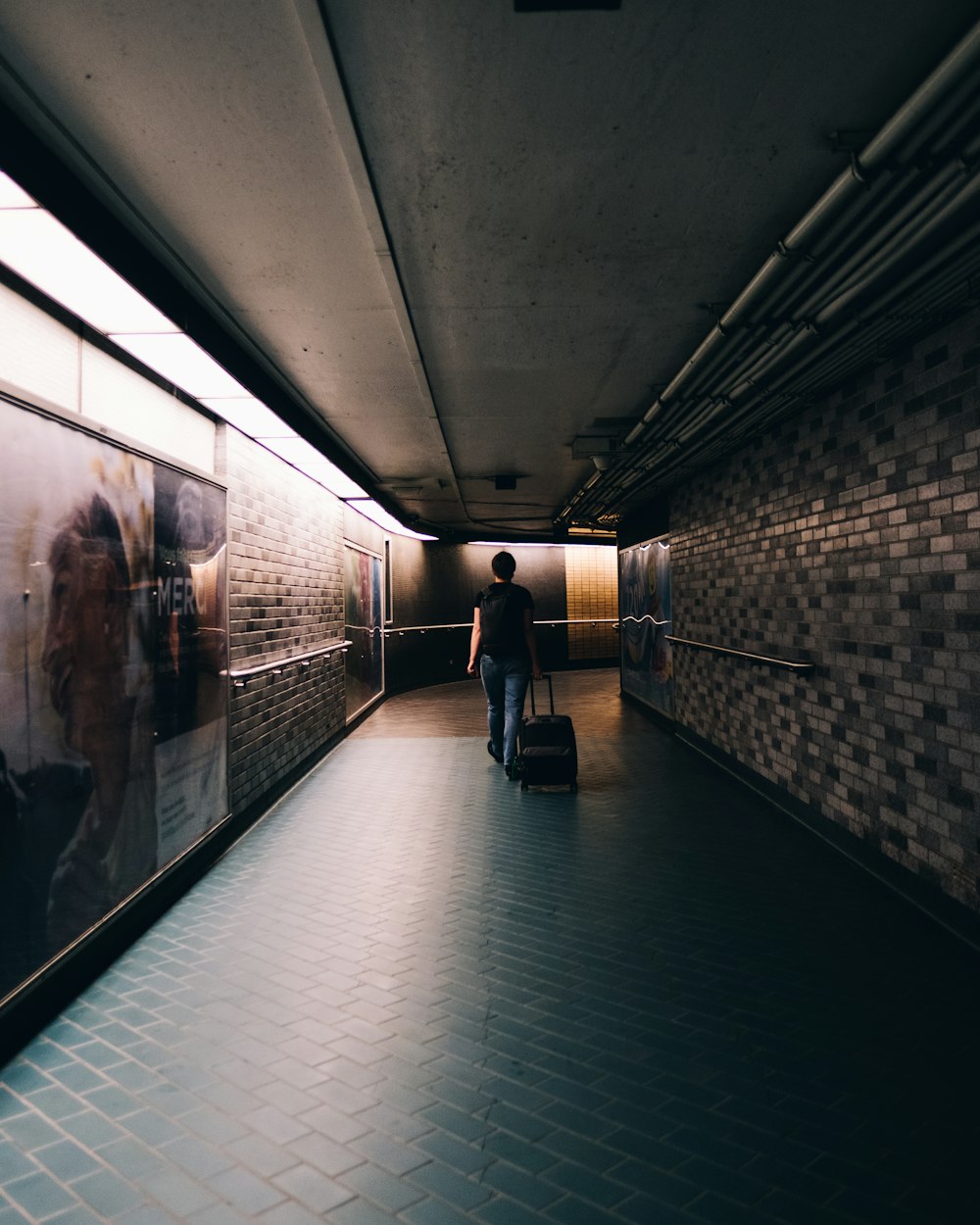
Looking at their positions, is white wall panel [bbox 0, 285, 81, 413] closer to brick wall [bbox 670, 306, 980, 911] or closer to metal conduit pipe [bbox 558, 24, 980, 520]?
metal conduit pipe [bbox 558, 24, 980, 520]

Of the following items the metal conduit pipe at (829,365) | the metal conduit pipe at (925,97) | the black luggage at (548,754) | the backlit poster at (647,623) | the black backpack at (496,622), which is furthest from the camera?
the backlit poster at (647,623)

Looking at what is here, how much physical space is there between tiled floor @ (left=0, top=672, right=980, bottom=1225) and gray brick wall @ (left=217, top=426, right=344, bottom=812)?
1.29 meters

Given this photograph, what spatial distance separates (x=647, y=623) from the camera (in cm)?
1009

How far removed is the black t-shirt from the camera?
20.7 ft

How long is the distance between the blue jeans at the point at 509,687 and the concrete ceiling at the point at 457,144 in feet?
9.16

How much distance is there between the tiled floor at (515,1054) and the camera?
1.87 m

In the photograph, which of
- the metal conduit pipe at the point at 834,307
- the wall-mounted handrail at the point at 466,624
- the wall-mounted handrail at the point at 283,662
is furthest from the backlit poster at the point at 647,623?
the metal conduit pipe at the point at 834,307

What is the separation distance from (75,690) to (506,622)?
3.80m

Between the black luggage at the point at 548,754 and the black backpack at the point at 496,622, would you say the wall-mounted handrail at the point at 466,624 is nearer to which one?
the black backpack at the point at 496,622

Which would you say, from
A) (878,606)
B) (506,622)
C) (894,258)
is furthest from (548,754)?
(894,258)

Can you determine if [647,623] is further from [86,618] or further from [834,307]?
[86,618]

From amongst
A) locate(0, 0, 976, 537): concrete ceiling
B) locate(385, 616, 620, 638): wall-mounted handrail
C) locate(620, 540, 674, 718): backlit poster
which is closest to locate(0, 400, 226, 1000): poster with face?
locate(0, 0, 976, 537): concrete ceiling

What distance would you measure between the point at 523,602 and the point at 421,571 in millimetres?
7801

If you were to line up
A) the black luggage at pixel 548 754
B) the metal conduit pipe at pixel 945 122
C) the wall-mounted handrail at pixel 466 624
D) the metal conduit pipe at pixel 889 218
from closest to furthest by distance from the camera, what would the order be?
the metal conduit pipe at pixel 945 122, the metal conduit pipe at pixel 889 218, the black luggage at pixel 548 754, the wall-mounted handrail at pixel 466 624
